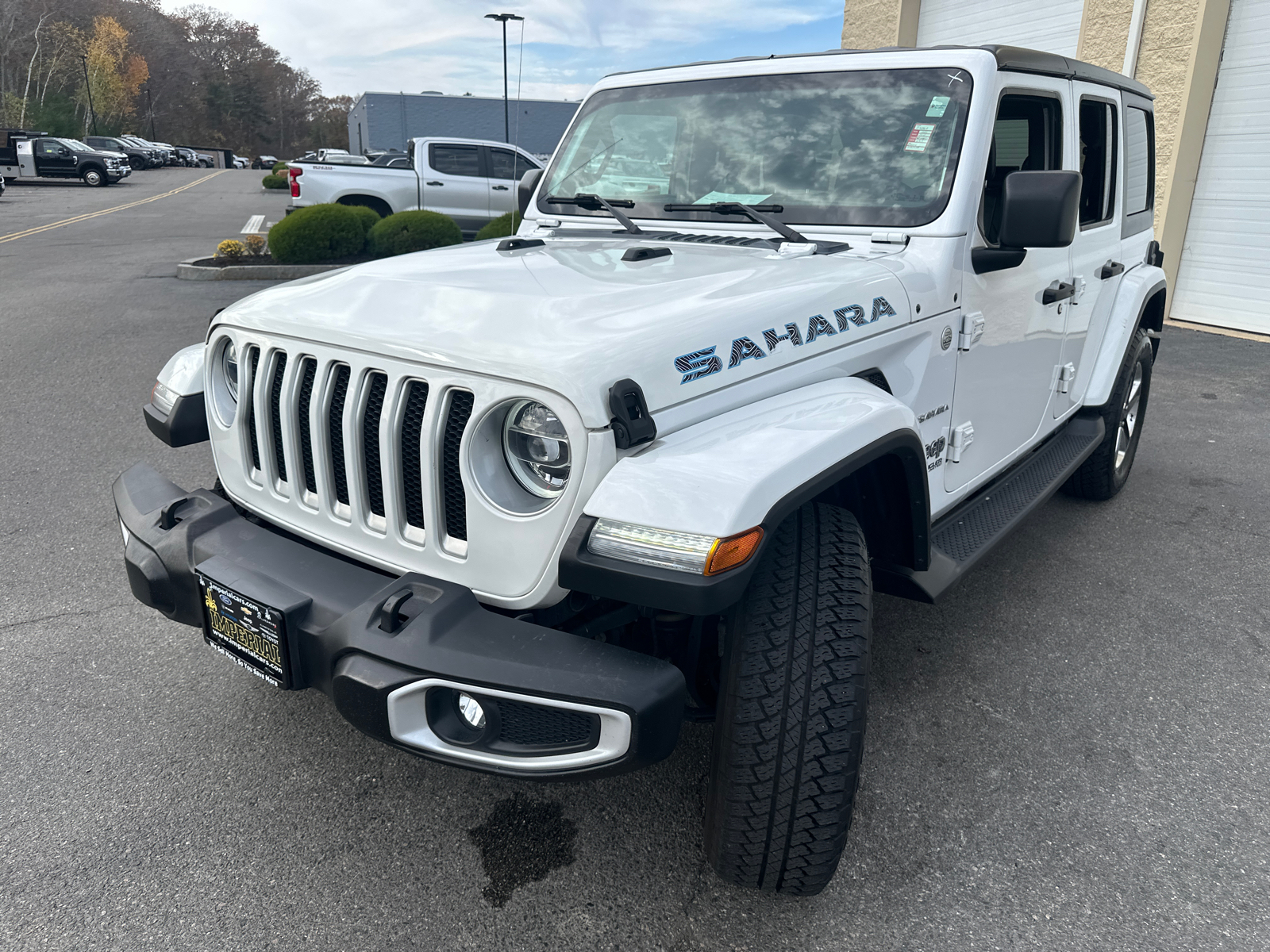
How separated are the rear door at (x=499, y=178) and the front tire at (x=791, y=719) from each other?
13.1 meters

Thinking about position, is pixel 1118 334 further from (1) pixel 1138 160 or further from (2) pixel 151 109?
(2) pixel 151 109

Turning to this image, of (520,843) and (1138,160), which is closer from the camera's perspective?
(520,843)

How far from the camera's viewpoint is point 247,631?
81.1 inches

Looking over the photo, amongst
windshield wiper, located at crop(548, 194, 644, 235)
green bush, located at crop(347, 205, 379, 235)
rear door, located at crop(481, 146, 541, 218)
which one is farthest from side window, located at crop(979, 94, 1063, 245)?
rear door, located at crop(481, 146, 541, 218)

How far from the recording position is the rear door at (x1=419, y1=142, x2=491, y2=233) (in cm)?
1411

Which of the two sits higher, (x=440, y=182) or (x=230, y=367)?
Answer: (x=440, y=182)

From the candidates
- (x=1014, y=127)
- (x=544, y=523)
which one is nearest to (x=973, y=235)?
(x=1014, y=127)

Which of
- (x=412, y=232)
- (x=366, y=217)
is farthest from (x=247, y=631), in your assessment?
(x=366, y=217)

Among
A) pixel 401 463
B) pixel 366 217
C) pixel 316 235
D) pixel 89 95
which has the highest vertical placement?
pixel 89 95

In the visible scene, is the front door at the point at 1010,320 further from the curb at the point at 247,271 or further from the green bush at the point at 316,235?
the green bush at the point at 316,235

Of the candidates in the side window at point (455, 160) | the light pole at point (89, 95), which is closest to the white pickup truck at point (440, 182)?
the side window at point (455, 160)

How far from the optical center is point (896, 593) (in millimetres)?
2547

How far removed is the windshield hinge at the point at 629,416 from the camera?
1811 mm

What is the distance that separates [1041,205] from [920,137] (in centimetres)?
48
